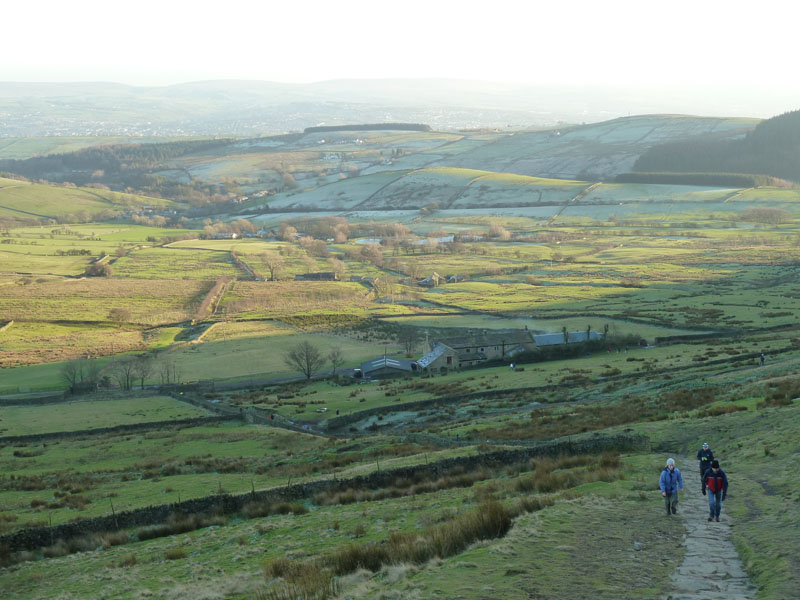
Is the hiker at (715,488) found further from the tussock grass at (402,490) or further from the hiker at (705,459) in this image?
the tussock grass at (402,490)

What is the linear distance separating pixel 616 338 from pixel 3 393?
4682 cm

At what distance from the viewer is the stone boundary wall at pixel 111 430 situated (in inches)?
1646

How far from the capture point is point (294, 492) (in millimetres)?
21875

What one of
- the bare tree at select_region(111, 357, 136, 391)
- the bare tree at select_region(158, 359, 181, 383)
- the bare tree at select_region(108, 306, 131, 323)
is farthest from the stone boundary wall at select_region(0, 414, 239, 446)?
the bare tree at select_region(108, 306, 131, 323)

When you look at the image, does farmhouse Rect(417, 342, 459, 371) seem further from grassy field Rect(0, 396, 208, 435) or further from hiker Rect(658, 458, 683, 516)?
hiker Rect(658, 458, 683, 516)

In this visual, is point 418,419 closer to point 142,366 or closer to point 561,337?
point 561,337

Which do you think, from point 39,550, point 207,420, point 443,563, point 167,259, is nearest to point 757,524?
point 443,563

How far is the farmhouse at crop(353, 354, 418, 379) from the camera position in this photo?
5882 cm

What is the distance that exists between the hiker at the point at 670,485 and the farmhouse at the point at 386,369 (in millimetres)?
42848

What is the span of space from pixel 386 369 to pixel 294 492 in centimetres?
3758

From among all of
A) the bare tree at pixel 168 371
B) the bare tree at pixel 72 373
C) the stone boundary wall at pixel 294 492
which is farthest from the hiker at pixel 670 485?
the bare tree at pixel 72 373

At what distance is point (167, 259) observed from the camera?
458ft

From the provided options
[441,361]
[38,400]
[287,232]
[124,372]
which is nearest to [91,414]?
[38,400]

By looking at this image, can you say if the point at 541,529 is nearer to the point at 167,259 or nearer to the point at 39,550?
the point at 39,550
